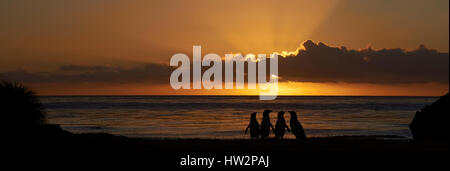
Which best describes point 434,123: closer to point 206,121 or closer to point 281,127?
point 281,127

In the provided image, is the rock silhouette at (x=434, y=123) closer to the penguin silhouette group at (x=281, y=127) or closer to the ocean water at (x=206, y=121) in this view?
the penguin silhouette group at (x=281, y=127)

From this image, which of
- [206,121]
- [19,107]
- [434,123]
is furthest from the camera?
[206,121]

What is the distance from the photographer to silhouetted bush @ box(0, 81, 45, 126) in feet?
40.5

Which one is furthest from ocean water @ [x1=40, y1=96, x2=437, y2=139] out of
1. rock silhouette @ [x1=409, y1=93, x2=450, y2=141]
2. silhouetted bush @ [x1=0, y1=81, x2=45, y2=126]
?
silhouetted bush @ [x1=0, y1=81, x2=45, y2=126]

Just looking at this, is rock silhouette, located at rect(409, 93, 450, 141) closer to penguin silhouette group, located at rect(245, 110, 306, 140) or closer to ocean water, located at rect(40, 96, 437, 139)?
penguin silhouette group, located at rect(245, 110, 306, 140)

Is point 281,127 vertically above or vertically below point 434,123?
below

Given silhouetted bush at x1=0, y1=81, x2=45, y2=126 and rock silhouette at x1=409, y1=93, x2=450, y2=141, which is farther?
rock silhouette at x1=409, y1=93, x2=450, y2=141

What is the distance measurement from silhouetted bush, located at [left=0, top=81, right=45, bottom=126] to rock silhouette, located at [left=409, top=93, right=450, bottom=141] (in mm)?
13584

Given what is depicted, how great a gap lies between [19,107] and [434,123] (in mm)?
→ 14313

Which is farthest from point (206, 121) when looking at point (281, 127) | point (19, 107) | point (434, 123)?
point (19, 107)

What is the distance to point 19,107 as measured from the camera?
12.9m

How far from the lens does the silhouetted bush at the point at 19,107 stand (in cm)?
1235
